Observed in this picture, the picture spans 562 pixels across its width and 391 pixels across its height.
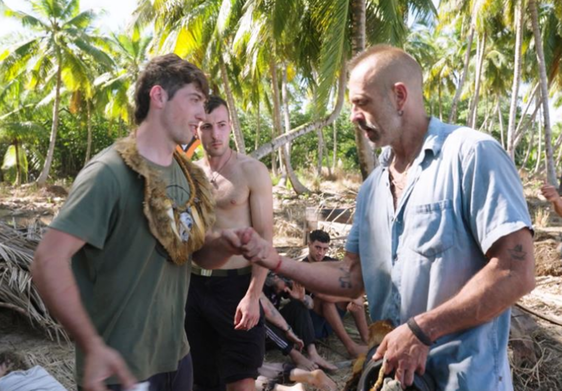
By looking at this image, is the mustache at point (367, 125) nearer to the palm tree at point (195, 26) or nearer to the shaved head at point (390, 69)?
the shaved head at point (390, 69)

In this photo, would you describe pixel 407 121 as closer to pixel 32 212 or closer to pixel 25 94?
pixel 32 212

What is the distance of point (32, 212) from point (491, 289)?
62.5 ft

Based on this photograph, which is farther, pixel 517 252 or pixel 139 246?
pixel 139 246

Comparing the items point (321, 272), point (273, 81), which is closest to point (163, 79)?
point (321, 272)

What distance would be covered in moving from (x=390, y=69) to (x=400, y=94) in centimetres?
10

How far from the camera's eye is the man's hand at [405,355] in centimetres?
185

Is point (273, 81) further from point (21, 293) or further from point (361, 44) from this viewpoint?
point (21, 293)

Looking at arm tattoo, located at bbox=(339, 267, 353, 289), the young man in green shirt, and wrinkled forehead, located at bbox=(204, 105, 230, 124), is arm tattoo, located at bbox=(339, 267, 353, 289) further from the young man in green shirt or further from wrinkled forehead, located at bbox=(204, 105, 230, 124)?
wrinkled forehead, located at bbox=(204, 105, 230, 124)

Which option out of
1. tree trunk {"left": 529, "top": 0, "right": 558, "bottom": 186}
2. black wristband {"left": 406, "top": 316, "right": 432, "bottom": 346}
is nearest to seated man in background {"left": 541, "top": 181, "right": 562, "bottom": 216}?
black wristband {"left": 406, "top": 316, "right": 432, "bottom": 346}

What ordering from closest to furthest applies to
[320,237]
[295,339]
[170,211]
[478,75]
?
[170,211] < [295,339] < [320,237] < [478,75]

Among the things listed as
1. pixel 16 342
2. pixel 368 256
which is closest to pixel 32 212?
pixel 16 342

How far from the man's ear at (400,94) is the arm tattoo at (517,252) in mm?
632

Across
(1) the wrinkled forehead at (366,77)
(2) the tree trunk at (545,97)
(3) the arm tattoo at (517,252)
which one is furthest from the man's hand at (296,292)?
(2) the tree trunk at (545,97)

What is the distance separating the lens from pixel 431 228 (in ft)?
6.22
